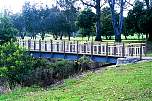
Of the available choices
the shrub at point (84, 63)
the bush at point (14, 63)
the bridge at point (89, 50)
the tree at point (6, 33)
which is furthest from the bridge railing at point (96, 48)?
the tree at point (6, 33)

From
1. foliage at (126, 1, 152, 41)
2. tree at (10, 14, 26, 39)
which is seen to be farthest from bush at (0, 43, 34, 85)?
tree at (10, 14, 26, 39)

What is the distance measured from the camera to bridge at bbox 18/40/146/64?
30312 mm

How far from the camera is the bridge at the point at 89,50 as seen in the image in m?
30.3

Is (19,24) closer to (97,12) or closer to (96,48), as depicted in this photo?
(97,12)

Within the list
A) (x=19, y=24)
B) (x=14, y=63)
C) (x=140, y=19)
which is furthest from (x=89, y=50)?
(x=19, y=24)

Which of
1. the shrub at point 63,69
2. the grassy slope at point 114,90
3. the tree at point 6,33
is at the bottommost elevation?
the shrub at point 63,69

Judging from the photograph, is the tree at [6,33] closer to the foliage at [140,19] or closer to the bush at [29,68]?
the bush at [29,68]

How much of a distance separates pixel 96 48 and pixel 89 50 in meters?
0.86

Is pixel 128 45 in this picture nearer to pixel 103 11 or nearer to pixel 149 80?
pixel 149 80

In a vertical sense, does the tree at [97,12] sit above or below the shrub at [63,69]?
above

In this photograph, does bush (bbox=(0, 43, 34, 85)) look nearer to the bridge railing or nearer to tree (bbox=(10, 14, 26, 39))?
the bridge railing

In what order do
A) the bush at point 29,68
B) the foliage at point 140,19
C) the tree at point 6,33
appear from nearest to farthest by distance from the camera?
the bush at point 29,68 < the tree at point 6,33 < the foliage at point 140,19

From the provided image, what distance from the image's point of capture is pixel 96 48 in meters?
33.0

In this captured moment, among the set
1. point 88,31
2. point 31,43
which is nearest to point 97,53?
point 31,43
